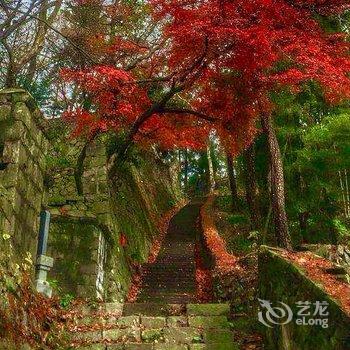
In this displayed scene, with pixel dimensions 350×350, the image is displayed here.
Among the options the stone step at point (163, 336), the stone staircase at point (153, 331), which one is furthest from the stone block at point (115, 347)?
the stone step at point (163, 336)

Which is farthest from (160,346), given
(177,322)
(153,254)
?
(153,254)

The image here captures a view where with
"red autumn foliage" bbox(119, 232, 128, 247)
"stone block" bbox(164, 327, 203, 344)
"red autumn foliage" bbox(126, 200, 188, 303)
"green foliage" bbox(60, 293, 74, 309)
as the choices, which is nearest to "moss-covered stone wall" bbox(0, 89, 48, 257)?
"green foliage" bbox(60, 293, 74, 309)

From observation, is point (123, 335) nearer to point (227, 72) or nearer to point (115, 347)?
point (115, 347)

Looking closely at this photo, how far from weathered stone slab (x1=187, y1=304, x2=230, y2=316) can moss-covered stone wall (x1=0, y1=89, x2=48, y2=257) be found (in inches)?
134

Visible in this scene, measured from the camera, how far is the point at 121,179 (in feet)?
50.8

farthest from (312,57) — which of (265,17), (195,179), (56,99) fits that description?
(195,179)

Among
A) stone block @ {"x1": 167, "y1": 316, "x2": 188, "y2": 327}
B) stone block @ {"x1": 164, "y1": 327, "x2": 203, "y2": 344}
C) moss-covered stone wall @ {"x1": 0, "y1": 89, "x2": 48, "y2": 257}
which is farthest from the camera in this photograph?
stone block @ {"x1": 167, "y1": 316, "x2": 188, "y2": 327}

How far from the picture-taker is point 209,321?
279 inches

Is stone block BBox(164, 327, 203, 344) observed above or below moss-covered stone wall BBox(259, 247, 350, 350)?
below

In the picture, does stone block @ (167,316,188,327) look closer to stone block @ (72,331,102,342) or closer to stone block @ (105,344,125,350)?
stone block @ (72,331,102,342)

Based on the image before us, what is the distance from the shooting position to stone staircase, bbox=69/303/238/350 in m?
5.91

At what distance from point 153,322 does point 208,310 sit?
1.25m

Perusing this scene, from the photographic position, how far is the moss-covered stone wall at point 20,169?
16.1 ft

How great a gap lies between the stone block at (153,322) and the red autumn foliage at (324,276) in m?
2.32
